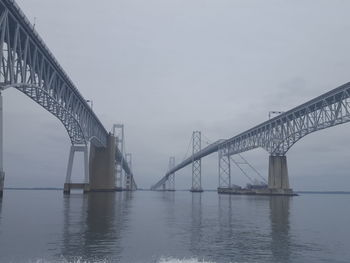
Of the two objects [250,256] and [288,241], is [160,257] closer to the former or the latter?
[250,256]

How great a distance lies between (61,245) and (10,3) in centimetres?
2773

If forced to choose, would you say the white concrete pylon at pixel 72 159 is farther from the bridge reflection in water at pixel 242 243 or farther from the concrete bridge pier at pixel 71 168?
the bridge reflection in water at pixel 242 243

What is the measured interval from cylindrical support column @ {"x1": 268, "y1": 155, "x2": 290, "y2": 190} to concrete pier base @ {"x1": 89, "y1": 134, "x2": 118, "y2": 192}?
46.8m

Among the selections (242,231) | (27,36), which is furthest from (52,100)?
(242,231)

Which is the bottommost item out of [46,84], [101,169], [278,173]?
[278,173]

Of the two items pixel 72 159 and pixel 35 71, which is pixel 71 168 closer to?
pixel 72 159

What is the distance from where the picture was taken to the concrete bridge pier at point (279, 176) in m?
91.7

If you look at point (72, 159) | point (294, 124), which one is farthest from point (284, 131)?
point (72, 159)

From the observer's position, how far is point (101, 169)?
366ft

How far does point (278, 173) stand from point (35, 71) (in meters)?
63.9

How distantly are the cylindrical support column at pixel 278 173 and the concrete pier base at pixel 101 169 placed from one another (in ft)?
153

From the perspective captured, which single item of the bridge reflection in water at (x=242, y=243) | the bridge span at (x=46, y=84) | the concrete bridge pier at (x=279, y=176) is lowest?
the bridge reflection in water at (x=242, y=243)

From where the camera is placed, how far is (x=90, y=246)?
16859mm

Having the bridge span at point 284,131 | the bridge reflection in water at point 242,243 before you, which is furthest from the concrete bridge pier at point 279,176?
the bridge reflection in water at point 242,243
